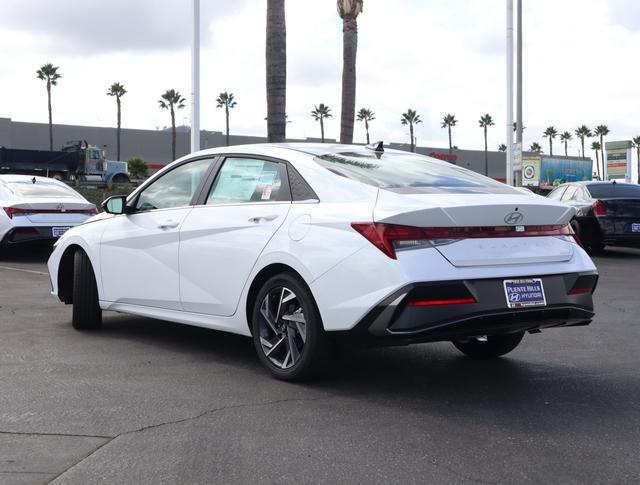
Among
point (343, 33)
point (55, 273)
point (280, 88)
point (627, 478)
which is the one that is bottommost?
point (627, 478)

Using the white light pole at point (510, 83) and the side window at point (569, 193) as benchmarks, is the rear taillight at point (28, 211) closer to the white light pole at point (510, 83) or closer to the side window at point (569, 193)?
the side window at point (569, 193)

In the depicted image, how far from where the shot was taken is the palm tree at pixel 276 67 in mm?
16719

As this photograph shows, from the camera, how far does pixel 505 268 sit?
4.97 metres

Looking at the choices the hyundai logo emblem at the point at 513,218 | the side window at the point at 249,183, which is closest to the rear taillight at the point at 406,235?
the hyundai logo emblem at the point at 513,218

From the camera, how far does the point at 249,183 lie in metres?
6.05

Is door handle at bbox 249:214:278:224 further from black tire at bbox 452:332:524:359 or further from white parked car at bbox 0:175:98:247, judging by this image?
white parked car at bbox 0:175:98:247

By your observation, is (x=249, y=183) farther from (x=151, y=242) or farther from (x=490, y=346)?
(x=490, y=346)

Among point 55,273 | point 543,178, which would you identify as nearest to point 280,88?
point 55,273

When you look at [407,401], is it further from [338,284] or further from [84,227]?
[84,227]

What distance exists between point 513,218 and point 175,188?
288 cm

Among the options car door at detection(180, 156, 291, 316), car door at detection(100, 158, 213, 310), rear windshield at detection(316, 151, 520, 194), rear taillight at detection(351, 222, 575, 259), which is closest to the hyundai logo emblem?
rear taillight at detection(351, 222, 575, 259)

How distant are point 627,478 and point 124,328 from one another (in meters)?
5.12

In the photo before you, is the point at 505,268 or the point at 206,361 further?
the point at 206,361

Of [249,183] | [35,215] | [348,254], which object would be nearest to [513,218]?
[348,254]
